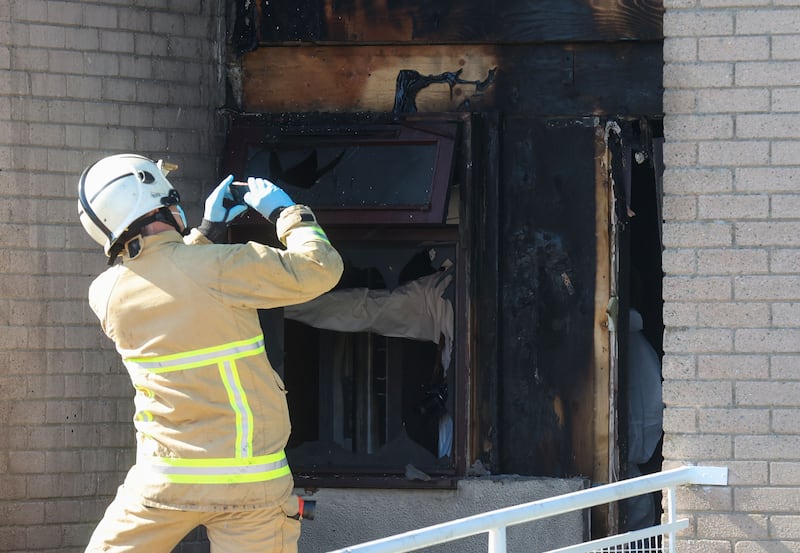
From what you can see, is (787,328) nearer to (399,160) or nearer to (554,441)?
(554,441)

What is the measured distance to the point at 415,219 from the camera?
6.57m

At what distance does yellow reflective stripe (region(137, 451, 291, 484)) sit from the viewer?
452cm

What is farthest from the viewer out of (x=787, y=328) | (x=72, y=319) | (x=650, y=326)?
(x=650, y=326)

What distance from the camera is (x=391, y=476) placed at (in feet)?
22.2

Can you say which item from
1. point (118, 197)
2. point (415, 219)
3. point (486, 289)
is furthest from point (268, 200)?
point (486, 289)

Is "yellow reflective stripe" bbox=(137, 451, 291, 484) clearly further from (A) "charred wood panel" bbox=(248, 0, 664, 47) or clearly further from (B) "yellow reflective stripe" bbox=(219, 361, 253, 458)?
(A) "charred wood panel" bbox=(248, 0, 664, 47)

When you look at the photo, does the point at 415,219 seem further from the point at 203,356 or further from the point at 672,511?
the point at 203,356

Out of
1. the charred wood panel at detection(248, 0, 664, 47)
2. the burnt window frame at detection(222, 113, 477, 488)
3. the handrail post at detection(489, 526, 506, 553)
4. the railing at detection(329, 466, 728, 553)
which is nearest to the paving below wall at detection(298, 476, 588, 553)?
the burnt window frame at detection(222, 113, 477, 488)

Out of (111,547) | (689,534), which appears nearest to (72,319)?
(111,547)

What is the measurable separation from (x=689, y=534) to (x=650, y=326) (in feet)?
8.86

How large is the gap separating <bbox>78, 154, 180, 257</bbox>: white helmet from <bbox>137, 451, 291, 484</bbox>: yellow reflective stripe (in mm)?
777

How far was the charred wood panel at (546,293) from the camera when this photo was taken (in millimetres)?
6707

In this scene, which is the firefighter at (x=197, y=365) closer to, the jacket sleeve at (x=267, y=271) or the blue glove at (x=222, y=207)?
the jacket sleeve at (x=267, y=271)

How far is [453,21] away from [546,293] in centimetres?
148
